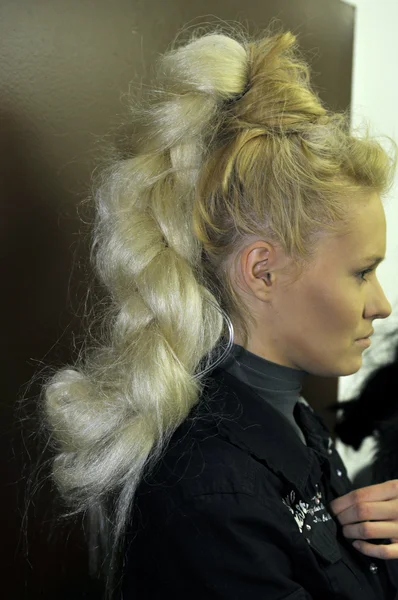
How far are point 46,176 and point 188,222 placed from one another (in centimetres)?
25

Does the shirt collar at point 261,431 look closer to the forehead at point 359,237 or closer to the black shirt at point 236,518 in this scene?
the black shirt at point 236,518

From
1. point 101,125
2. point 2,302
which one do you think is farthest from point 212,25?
point 2,302

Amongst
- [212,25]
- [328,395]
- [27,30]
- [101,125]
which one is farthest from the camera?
[328,395]

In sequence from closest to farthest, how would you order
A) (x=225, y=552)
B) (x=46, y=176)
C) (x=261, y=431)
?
(x=225, y=552) < (x=261, y=431) < (x=46, y=176)

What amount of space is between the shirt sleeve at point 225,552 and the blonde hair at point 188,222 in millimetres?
89

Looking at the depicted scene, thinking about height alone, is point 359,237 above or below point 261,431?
above

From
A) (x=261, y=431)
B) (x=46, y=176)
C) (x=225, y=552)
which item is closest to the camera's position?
(x=225, y=552)

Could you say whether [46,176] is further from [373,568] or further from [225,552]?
[373,568]

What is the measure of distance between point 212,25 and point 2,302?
0.58m

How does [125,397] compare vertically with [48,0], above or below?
below

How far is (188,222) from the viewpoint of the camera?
2.70ft

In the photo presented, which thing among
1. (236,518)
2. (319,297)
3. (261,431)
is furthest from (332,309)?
(236,518)

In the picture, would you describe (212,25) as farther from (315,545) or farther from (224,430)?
(315,545)

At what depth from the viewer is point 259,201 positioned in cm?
80
